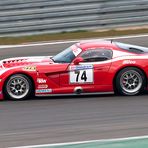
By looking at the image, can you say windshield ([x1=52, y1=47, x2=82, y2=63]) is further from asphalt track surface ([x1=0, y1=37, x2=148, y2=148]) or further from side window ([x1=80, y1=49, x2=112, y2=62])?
asphalt track surface ([x1=0, y1=37, x2=148, y2=148])

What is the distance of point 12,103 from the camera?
10906mm

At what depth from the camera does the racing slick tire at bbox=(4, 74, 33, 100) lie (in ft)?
36.6

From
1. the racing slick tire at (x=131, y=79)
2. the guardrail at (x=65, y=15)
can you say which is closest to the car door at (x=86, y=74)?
the racing slick tire at (x=131, y=79)

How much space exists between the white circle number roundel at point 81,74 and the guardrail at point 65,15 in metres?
9.65

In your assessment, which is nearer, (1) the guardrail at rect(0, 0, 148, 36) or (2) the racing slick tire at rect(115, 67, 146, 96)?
(2) the racing slick tire at rect(115, 67, 146, 96)

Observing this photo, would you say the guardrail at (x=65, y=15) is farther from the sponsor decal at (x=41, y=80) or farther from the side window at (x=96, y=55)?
the sponsor decal at (x=41, y=80)

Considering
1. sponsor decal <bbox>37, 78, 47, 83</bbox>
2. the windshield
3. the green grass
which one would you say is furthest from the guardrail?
sponsor decal <bbox>37, 78, 47, 83</bbox>

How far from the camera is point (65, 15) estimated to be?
20.7 meters

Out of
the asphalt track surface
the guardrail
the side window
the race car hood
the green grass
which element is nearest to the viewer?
the asphalt track surface

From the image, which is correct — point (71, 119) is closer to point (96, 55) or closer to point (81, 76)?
point (81, 76)

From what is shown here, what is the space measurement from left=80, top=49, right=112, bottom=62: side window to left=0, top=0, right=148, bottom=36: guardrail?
9406mm

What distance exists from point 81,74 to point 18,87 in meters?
1.24

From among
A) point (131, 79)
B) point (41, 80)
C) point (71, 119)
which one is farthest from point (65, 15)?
point (71, 119)

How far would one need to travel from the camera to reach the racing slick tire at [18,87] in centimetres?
1115
